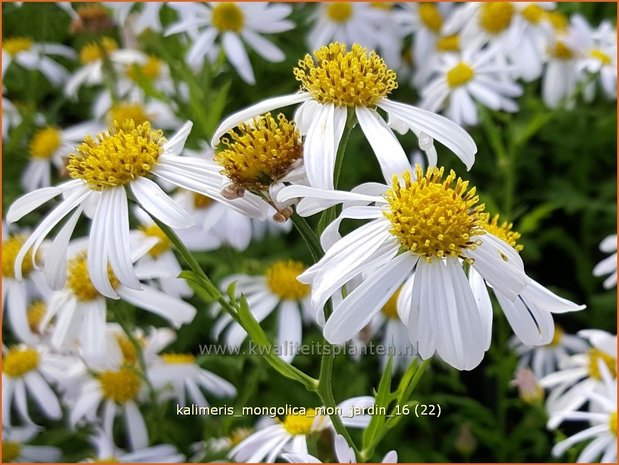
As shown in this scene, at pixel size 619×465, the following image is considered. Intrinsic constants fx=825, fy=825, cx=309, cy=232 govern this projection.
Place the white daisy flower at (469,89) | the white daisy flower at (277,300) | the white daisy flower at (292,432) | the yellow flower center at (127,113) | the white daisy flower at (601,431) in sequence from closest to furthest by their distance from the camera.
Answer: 1. the white daisy flower at (292,432)
2. the white daisy flower at (601,431)
3. the white daisy flower at (277,300)
4. the white daisy flower at (469,89)
5. the yellow flower center at (127,113)

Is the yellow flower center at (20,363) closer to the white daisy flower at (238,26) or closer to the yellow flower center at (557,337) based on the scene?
the white daisy flower at (238,26)

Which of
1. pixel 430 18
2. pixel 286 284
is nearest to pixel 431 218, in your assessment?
pixel 286 284

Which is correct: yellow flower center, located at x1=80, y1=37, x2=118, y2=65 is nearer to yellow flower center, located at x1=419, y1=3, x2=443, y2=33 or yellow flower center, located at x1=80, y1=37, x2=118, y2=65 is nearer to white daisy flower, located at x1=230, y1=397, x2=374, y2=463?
yellow flower center, located at x1=419, y1=3, x2=443, y2=33

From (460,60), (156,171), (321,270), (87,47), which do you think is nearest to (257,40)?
(460,60)

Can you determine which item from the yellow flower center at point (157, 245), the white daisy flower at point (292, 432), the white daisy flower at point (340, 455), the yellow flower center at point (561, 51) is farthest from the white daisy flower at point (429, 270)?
the yellow flower center at point (561, 51)

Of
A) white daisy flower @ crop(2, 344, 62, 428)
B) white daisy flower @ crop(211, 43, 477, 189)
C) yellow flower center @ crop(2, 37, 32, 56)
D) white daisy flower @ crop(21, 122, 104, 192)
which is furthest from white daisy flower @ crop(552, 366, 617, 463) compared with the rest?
yellow flower center @ crop(2, 37, 32, 56)

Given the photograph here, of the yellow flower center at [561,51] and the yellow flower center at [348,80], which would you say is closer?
the yellow flower center at [348,80]

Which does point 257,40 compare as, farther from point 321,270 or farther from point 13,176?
point 321,270
